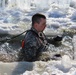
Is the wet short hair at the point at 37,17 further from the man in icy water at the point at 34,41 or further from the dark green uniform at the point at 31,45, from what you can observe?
the dark green uniform at the point at 31,45

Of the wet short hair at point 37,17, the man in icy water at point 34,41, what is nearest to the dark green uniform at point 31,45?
the man in icy water at point 34,41

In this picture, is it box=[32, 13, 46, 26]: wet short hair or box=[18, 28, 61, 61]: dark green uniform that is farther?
Answer: box=[32, 13, 46, 26]: wet short hair

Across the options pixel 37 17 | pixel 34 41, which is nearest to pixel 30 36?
pixel 34 41

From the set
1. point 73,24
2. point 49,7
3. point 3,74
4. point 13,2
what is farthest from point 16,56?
point 13,2

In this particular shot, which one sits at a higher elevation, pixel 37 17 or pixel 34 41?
pixel 37 17

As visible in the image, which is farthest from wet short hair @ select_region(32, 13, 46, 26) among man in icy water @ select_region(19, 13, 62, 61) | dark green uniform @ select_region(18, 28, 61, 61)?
dark green uniform @ select_region(18, 28, 61, 61)

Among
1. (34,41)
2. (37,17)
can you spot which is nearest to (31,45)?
(34,41)

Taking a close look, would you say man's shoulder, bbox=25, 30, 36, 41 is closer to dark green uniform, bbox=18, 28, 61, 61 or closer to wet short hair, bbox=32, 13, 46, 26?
dark green uniform, bbox=18, 28, 61, 61

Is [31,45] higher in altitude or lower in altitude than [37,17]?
lower

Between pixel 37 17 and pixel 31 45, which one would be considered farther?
pixel 37 17

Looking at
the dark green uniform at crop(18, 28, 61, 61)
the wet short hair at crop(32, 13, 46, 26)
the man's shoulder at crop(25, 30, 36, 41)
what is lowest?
the dark green uniform at crop(18, 28, 61, 61)

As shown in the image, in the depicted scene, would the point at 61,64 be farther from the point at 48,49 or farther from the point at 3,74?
the point at 48,49

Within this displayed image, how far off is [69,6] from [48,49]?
440 cm

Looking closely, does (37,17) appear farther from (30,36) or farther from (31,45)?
(31,45)
